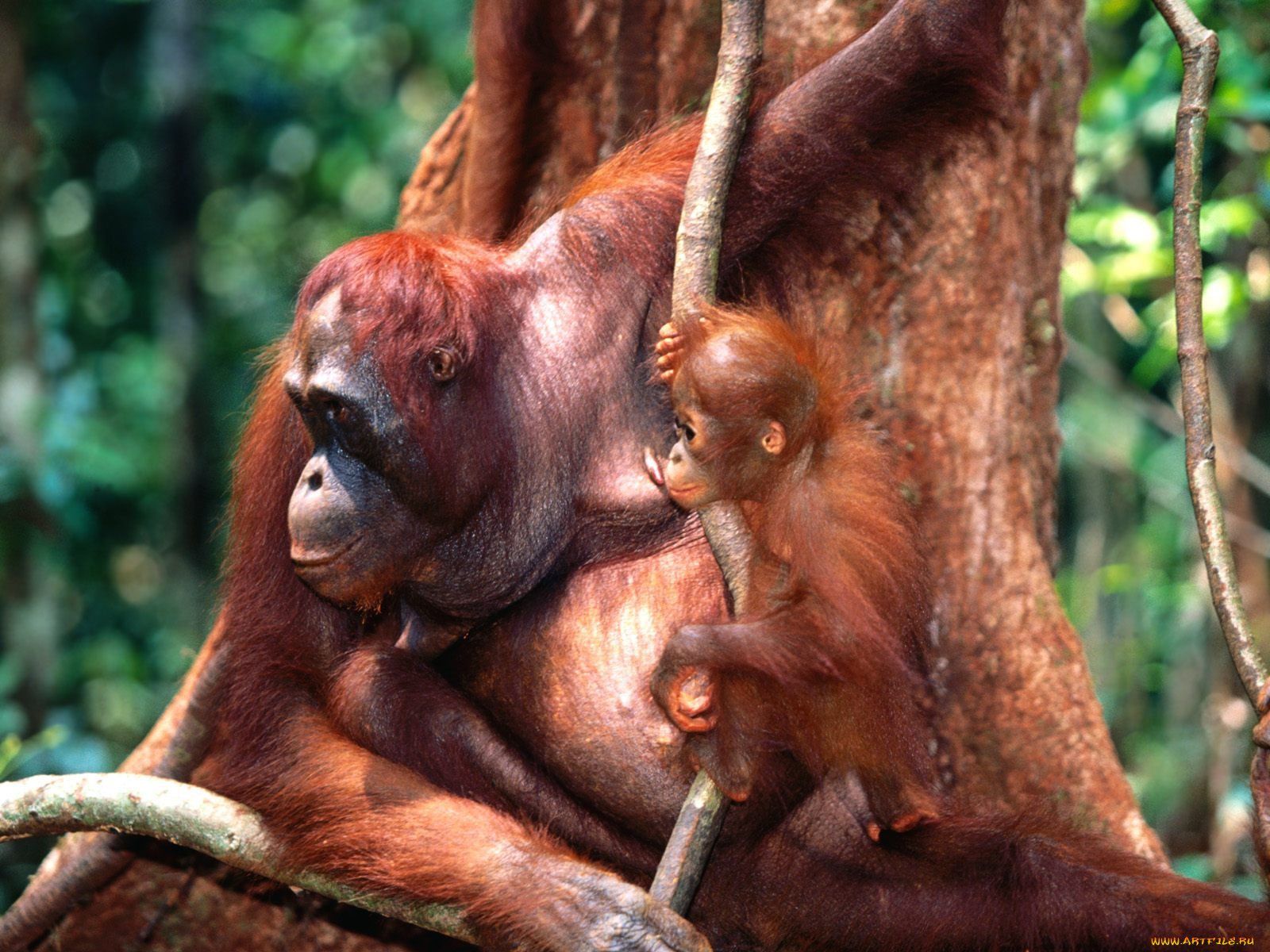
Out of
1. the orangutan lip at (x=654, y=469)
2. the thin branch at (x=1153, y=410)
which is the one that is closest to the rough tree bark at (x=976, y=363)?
the orangutan lip at (x=654, y=469)

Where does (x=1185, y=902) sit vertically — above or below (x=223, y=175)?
below

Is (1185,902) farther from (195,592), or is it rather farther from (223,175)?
(223,175)

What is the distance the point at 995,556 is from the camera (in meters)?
3.13

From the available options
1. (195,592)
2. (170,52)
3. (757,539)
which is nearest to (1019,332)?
(757,539)

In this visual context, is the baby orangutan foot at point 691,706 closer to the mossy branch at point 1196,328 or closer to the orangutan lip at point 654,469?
the orangutan lip at point 654,469

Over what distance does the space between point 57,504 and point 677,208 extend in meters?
3.79

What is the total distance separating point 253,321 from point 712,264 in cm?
872

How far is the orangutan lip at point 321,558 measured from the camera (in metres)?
2.32

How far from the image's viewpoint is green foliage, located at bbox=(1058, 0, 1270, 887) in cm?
427

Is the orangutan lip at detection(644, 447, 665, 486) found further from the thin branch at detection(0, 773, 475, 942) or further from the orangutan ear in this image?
the thin branch at detection(0, 773, 475, 942)

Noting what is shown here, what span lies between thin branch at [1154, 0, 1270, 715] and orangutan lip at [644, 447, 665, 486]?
90 centimetres

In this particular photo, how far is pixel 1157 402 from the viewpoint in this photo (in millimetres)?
7254

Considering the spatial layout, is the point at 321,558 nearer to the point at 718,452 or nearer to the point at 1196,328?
the point at 718,452

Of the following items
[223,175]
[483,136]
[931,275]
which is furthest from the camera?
[223,175]
